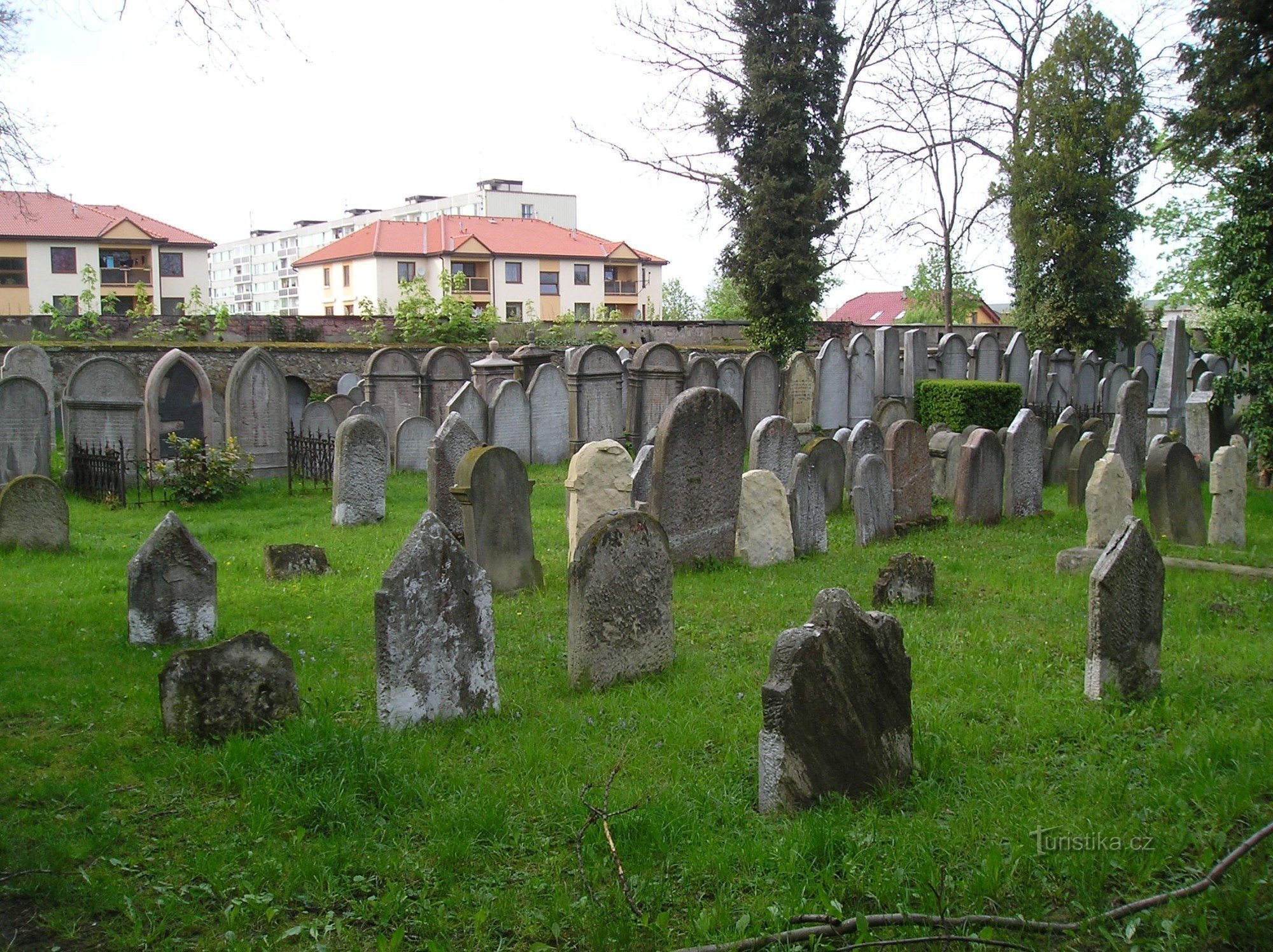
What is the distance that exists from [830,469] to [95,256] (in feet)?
145

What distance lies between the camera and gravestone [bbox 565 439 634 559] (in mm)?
8875

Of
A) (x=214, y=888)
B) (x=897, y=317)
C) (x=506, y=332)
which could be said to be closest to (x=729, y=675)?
(x=214, y=888)

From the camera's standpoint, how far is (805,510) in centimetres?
1017

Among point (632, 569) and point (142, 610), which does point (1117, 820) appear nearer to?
point (632, 569)

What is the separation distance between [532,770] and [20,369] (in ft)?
51.9

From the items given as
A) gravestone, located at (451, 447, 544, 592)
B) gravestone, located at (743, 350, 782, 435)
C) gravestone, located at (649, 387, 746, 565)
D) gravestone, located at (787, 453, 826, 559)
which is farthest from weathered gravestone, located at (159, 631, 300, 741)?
gravestone, located at (743, 350, 782, 435)

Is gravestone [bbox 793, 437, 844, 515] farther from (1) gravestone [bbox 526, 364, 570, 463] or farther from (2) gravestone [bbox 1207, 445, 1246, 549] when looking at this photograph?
(1) gravestone [bbox 526, 364, 570, 463]

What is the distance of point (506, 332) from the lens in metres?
29.5

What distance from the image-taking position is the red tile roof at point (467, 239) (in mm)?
53281

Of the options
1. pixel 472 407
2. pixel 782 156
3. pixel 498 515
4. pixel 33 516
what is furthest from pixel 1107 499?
pixel 782 156

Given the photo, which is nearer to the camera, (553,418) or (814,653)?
(814,653)

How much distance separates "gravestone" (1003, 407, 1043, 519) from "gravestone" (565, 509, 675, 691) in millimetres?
7115

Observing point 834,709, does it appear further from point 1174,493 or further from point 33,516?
point 33,516

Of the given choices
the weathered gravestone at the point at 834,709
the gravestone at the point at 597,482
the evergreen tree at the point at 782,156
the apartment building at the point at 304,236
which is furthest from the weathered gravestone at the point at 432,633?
the apartment building at the point at 304,236
